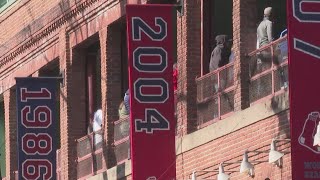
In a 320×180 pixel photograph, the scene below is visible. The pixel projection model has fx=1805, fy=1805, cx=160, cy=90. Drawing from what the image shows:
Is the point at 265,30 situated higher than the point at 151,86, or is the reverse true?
the point at 265,30

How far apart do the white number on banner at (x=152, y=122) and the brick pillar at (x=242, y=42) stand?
1468 millimetres

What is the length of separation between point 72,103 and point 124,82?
2732 millimetres

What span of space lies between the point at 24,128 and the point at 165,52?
9335 mm

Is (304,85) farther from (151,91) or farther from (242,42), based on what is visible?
(151,91)

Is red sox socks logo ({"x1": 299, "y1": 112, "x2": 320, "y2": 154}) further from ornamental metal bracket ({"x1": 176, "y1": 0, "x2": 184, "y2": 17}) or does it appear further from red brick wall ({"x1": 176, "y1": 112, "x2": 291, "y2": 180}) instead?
ornamental metal bracket ({"x1": 176, "y1": 0, "x2": 184, "y2": 17})

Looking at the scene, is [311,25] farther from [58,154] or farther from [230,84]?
[58,154]

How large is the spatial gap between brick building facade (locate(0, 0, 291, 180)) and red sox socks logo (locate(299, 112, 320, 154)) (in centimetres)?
373

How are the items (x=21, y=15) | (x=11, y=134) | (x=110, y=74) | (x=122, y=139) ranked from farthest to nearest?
(x=11, y=134) < (x=21, y=15) < (x=110, y=74) < (x=122, y=139)

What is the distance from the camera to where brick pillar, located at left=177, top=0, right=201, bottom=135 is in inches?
1491

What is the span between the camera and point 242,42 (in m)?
35.5

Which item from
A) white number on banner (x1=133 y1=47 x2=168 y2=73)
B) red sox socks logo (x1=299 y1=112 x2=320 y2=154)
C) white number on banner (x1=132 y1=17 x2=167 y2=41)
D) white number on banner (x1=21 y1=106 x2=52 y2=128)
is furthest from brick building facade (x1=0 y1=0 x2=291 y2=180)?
red sox socks logo (x1=299 y1=112 x2=320 y2=154)

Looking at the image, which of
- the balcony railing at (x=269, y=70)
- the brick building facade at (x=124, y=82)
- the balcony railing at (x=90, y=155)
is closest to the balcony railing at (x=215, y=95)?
the brick building facade at (x=124, y=82)

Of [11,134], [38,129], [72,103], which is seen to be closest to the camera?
[38,129]

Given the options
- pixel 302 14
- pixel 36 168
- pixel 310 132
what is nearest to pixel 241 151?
pixel 310 132
